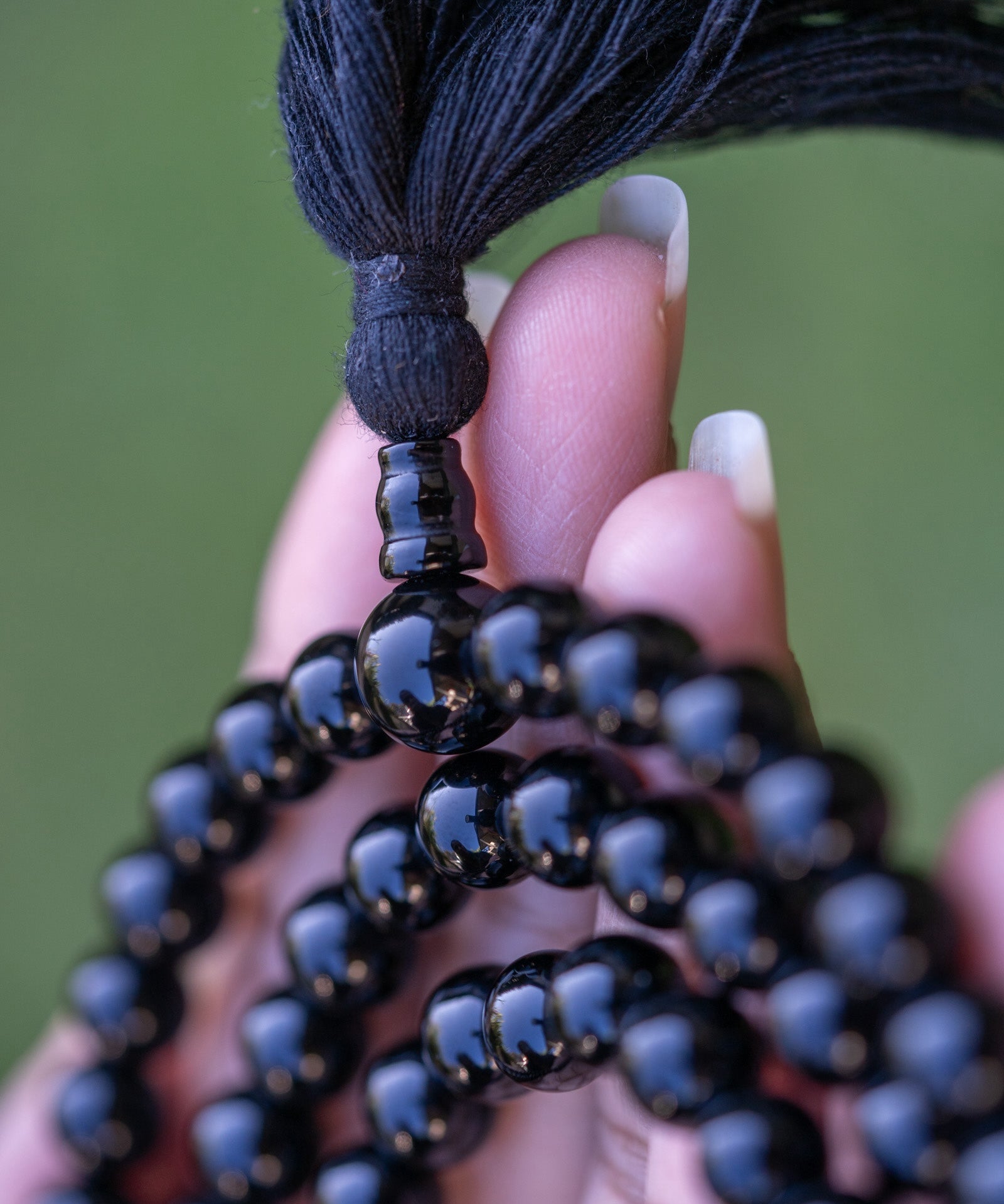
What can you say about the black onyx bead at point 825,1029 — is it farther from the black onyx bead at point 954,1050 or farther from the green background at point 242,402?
the green background at point 242,402

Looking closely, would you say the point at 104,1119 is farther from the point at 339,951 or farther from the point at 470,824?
the point at 470,824

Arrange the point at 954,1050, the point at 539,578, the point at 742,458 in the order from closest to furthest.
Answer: the point at 954,1050 → the point at 742,458 → the point at 539,578

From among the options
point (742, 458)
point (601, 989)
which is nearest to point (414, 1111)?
point (601, 989)

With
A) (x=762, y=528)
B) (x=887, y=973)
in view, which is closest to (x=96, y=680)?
(x=762, y=528)

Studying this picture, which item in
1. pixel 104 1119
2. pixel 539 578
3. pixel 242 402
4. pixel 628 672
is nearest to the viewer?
pixel 628 672

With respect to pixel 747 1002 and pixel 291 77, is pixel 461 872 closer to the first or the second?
pixel 747 1002

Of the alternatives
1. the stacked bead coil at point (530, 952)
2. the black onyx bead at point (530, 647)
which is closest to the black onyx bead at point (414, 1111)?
the stacked bead coil at point (530, 952)
